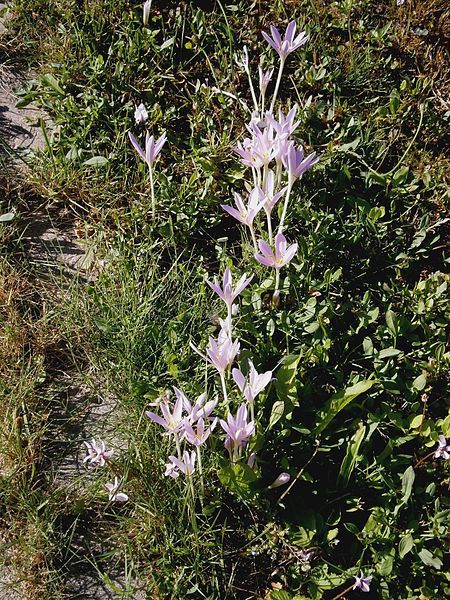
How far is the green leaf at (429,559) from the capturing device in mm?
2373

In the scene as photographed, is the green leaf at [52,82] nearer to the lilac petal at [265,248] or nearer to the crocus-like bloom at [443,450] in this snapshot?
the lilac petal at [265,248]

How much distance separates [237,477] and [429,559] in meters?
0.66

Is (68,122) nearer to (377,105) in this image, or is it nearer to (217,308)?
(217,308)

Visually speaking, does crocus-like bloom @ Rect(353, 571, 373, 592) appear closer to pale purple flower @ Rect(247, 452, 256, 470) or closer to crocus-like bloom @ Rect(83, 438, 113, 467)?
pale purple flower @ Rect(247, 452, 256, 470)

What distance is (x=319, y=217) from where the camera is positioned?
3045mm

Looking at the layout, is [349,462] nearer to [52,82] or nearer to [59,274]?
[59,274]

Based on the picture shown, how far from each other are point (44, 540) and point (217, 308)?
1039 mm

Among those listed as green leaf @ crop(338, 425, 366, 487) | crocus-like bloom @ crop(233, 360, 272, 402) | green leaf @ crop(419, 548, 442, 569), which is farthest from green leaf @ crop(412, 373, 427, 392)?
crocus-like bloom @ crop(233, 360, 272, 402)

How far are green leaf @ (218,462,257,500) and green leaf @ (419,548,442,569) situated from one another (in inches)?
22.8

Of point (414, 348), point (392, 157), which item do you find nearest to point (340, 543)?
point (414, 348)

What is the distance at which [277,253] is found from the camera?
258 centimetres

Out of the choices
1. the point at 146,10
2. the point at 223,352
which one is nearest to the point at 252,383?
the point at 223,352

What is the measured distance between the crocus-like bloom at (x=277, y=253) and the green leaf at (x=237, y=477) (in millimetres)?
676

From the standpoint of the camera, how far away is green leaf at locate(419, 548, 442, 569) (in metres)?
2.37
